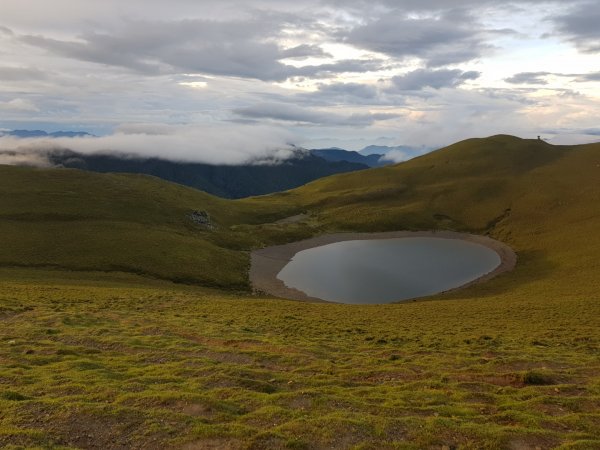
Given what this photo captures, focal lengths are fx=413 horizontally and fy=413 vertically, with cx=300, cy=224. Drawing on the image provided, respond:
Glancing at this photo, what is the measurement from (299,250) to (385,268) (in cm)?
2909

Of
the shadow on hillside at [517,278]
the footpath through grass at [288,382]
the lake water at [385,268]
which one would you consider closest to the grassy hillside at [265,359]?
the footpath through grass at [288,382]

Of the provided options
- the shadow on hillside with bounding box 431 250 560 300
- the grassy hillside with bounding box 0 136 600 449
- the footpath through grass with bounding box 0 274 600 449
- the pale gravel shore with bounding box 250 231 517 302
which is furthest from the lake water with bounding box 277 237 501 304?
the footpath through grass with bounding box 0 274 600 449

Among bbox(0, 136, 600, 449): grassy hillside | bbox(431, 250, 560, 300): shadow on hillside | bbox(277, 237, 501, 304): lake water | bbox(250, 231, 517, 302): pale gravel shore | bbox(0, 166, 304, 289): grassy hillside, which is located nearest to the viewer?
bbox(0, 136, 600, 449): grassy hillside

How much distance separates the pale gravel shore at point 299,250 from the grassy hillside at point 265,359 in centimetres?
397

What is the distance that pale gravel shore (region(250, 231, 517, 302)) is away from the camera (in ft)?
260

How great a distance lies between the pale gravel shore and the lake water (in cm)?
183

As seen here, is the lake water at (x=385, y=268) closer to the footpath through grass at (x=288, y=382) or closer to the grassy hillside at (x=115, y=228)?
the grassy hillside at (x=115, y=228)

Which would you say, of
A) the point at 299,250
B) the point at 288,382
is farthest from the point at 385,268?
the point at 288,382

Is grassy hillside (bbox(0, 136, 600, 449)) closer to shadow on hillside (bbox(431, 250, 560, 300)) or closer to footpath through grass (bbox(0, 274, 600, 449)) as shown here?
footpath through grass (bbox(0, 274, 600, 449))

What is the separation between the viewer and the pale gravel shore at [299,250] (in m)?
79.2

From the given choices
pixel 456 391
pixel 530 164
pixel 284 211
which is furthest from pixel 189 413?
pixel 530 164

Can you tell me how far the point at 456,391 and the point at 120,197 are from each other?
396 feet

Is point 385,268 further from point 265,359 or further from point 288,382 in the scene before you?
point 288,382

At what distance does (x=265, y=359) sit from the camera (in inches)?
969
